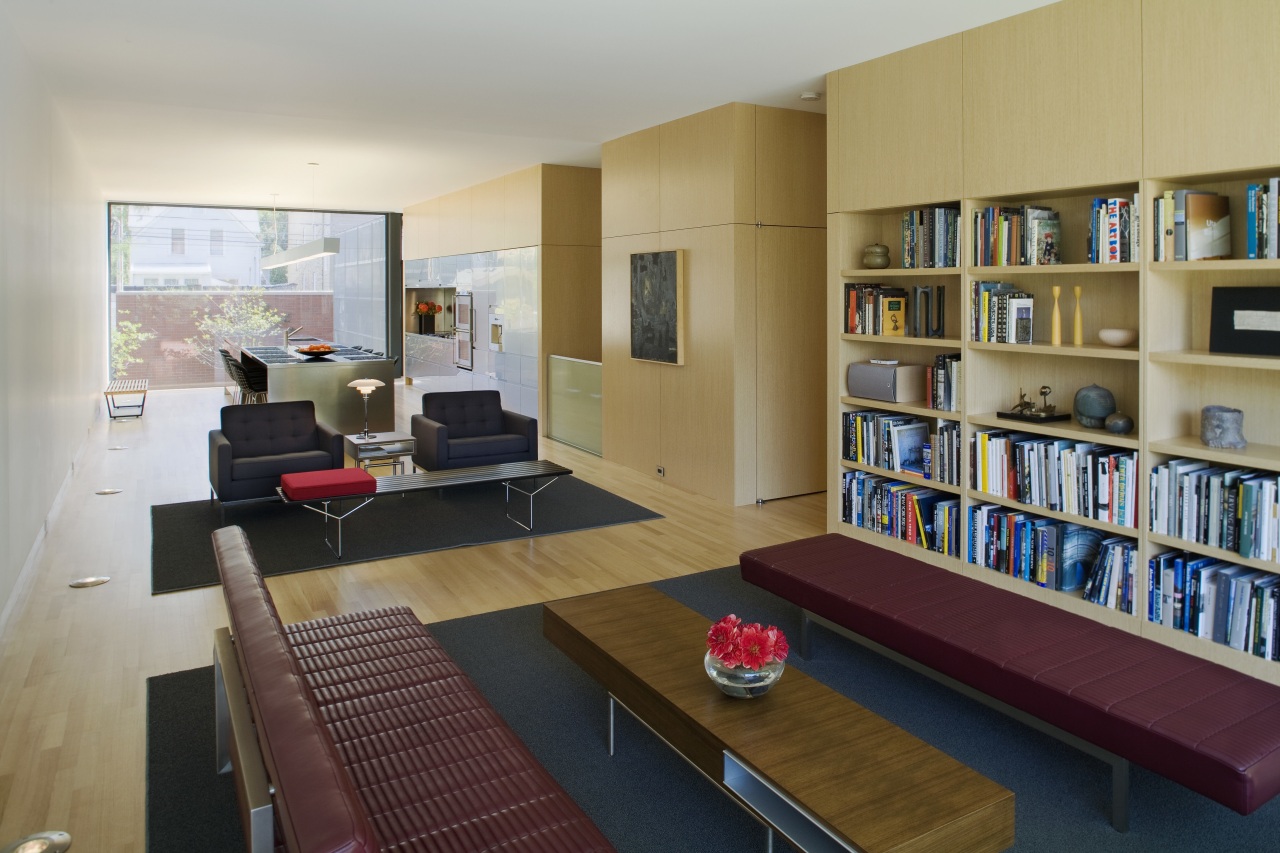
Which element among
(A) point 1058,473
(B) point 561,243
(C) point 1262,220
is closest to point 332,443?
(B) point 561,243

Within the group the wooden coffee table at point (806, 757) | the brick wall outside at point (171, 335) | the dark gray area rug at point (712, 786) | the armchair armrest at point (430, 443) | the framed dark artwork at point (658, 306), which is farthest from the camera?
the brick wall outside at point (171, 335)

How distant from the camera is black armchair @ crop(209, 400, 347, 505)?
6.46m

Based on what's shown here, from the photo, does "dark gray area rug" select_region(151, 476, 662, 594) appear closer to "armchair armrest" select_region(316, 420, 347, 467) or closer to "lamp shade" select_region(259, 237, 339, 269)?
"armchair armrest" select_region(316, 420, 347, 467)

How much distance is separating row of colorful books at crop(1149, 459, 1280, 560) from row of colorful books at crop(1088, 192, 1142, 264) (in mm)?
939

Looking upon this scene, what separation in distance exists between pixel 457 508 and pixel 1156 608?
454cm

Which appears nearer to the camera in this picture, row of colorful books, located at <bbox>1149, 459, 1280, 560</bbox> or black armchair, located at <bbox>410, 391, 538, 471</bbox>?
row of colorful books, located at <bbox>1149, 459, 1280, 560</bbox>

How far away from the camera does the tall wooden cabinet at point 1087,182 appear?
377 cm

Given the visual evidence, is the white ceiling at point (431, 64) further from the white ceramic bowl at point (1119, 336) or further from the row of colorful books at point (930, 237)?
the white ceramic bowl at point (1119, 336)

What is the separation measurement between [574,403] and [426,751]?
7.12 m

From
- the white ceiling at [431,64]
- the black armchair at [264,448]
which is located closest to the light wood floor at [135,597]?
the black armchair at [264,448]

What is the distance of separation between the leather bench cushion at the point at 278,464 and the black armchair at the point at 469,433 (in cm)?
78

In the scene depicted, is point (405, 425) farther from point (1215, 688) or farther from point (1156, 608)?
point (1215, 688)

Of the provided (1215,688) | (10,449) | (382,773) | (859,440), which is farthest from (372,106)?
(1215,688)

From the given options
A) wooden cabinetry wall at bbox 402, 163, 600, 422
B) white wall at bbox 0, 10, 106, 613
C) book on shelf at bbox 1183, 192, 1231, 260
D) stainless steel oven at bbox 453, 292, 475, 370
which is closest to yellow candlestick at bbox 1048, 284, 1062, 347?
book on shelf at bbox 1183, 192, 1231, 260
